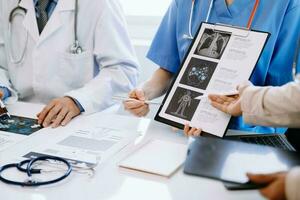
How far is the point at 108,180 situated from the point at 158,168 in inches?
4.2

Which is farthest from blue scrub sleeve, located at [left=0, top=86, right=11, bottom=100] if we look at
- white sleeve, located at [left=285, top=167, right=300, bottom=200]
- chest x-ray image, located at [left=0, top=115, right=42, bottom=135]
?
white sleeve, located at [left=285, top=167, right=300, bottom=200]

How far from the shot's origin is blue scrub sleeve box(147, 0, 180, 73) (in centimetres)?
118

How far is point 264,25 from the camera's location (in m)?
1.01

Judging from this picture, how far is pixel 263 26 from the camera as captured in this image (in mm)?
1013

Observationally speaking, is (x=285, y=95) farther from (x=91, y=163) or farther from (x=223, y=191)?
(x=91, y=163)

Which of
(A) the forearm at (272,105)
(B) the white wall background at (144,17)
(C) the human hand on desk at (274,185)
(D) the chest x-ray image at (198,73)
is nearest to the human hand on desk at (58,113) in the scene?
(D) the chest x-ray image at (198,73)

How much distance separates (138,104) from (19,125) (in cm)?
34

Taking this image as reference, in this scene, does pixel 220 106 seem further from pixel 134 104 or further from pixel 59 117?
pixel 59 117

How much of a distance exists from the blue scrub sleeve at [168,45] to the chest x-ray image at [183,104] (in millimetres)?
222

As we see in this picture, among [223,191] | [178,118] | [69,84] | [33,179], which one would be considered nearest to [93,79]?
[69,84]

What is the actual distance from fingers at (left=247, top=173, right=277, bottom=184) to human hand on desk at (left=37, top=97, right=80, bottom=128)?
582mm

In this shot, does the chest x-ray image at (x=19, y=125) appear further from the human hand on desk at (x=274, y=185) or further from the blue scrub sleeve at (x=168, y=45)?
the human hand on desk at (x=274, y=185)

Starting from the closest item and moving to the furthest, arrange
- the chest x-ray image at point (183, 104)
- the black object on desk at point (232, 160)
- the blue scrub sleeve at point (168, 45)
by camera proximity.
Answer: the black object on desk at point (232, 160), the chest x-ray image at point (183, 104), the blue scrub sleeve at point (168, 45)

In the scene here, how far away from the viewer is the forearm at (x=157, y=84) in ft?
3.78
